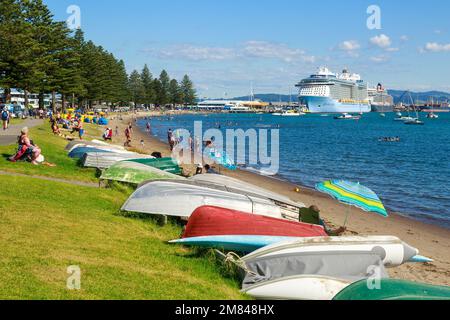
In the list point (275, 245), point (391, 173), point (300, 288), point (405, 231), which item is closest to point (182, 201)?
point (275, 245)

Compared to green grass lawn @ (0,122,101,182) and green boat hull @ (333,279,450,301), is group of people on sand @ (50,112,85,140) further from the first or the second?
green boat hull @ (333,279,450,301)

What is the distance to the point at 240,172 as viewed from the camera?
31.9 meters

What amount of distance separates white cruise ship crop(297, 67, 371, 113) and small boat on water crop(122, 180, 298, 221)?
5632 inches

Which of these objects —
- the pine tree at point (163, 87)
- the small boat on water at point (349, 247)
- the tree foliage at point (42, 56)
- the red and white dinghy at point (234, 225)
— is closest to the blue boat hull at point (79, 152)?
the red and white dinghy at point (234, 225)

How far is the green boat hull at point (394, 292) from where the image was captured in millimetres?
6789

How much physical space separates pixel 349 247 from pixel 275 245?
1.39m

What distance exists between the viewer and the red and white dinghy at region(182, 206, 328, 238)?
10.4 m

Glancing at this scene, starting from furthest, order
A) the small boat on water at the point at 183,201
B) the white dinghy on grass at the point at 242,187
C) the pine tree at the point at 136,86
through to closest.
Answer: the pine tree at the point at 136,86
the white dinghy on grass at the point at 242,187
the small boat on water at the point at 183,201

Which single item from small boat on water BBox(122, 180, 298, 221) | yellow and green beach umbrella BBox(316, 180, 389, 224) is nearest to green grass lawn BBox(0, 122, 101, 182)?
small boat on water BBox(122, 180, 298, 221)

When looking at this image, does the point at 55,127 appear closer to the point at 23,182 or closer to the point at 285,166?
the point at 285,166

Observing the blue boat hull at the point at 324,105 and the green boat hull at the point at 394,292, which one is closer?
the green boat hull at the point at 394,292

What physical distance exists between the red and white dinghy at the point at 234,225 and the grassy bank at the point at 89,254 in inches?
27.5

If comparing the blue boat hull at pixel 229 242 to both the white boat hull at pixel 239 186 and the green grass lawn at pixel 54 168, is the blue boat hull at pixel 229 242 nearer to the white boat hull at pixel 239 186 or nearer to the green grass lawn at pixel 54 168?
the white boat hull at pixel 239 186
